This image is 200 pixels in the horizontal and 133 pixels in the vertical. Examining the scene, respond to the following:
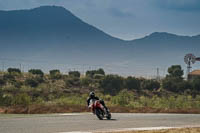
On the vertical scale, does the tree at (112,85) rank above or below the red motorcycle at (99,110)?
above

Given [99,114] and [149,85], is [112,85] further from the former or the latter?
[99,114]

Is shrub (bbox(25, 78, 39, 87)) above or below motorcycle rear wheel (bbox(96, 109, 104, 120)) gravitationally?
above

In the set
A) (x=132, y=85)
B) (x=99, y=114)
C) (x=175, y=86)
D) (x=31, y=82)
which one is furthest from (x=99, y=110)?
(x=175, y=86)

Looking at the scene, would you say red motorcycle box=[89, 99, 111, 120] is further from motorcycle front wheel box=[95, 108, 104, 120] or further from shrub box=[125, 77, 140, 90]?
shrub box=[125, 77, 140, 90]

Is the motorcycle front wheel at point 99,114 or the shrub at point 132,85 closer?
Result: the motorcycle front wheel at point 99,114

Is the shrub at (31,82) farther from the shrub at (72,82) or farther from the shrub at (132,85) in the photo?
the shrub at (132,85)

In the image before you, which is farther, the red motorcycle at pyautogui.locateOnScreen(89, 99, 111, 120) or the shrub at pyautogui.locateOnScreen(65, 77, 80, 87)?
the shrub at pyautogui.locateOnScreen(65, 77, 80, 87)

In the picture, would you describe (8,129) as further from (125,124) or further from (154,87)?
(154,87)

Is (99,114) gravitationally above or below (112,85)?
below

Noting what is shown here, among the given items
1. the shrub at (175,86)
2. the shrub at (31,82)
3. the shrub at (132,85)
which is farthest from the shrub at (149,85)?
the shrub at (31,82)

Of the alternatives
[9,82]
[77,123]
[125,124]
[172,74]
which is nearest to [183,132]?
[125,124]

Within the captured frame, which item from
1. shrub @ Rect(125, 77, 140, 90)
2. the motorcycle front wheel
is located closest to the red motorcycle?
the motorcycle front wheel

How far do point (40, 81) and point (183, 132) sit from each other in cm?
5925

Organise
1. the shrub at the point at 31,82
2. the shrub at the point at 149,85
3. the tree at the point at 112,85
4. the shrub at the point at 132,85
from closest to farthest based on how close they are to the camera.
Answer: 1. the shrub at the point at 31,82
2. the tree at the point at 112,85
3. the shrub at the point at 132,85
4. the shrub at the point at 149,85
